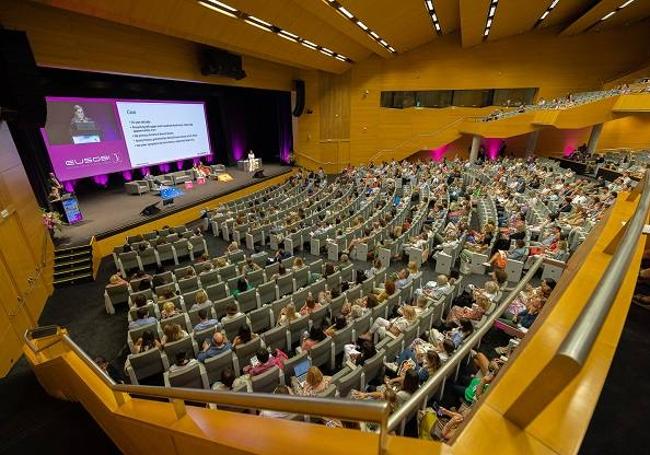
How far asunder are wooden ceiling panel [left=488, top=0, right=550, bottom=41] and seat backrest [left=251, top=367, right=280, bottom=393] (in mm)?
14480

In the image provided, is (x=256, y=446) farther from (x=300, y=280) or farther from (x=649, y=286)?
(x=300, y=280)

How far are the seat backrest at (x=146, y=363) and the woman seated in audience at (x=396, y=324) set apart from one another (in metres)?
3.23

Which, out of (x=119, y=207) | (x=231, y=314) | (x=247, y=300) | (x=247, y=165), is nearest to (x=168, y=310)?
(x=231, y=314)

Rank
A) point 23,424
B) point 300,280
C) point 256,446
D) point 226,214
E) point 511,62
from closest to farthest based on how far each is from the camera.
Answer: point 256,446 < point 23,424 < point 300,280 < point 226,214 < point 511,62

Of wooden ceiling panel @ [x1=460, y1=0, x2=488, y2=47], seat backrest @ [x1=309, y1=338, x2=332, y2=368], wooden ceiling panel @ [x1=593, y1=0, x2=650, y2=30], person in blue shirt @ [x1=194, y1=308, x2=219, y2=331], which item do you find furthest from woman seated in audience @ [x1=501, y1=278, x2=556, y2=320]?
wooden ceiling panel @ [x1=593, y1=0, x2=650, y2=30]

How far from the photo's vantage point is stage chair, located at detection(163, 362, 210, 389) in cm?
406

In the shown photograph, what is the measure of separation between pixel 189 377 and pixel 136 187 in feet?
38.6

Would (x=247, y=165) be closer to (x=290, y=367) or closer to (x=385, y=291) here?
(x=385, y=291)

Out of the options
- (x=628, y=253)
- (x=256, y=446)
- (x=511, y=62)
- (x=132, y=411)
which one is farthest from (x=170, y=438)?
(x=511, y=62)

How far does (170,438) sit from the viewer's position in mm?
1854

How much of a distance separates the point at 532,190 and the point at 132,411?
13132mm

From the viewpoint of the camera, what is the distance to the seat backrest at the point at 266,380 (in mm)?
3879

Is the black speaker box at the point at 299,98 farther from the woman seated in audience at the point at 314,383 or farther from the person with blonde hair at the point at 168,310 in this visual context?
the woman seated in audience at the point at 314,383

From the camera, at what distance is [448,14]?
14562 millimetres
